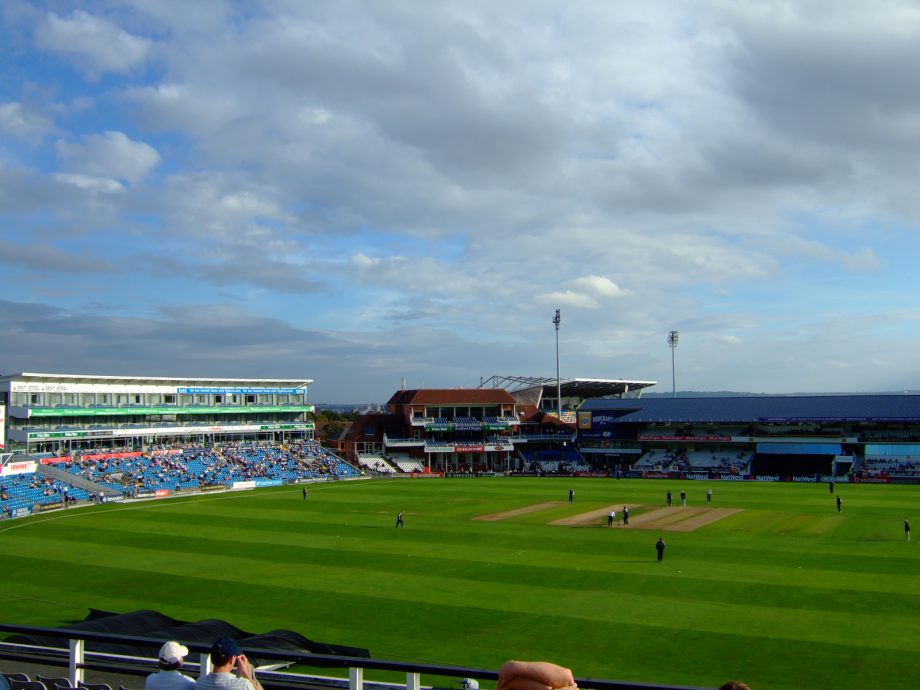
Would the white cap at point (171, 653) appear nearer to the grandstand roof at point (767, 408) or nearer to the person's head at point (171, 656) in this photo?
the person's head at point (171, 656)

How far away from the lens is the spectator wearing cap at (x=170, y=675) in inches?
216

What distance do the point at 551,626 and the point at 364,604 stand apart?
6209 millimetres

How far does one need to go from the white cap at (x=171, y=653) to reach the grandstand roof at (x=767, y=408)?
245 feet

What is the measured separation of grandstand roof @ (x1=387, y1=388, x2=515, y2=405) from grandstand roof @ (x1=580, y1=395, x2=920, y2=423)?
31.4 feet

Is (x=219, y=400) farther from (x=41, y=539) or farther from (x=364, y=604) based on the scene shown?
(x=364, y=604)

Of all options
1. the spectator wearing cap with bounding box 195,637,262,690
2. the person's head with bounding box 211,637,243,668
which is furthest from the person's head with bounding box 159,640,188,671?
the person's head with bounding box 211,637,243,668

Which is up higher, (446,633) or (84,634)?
(84,634)

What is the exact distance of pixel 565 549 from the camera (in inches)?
1331

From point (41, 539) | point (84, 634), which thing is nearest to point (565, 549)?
point (41, 539)

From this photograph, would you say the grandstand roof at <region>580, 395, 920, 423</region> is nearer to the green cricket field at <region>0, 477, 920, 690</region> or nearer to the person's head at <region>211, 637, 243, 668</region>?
the green cricket field at <region>0, 477, 920, 690</region>

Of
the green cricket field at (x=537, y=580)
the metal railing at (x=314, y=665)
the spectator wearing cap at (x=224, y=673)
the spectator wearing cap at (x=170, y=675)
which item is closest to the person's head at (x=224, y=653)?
the spectator wearing cap at (x=224, y=673)

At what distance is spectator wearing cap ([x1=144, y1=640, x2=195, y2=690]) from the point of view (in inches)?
216

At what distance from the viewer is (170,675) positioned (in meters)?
5.54

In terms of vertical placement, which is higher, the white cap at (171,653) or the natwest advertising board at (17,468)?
the white cap at (171,653)
